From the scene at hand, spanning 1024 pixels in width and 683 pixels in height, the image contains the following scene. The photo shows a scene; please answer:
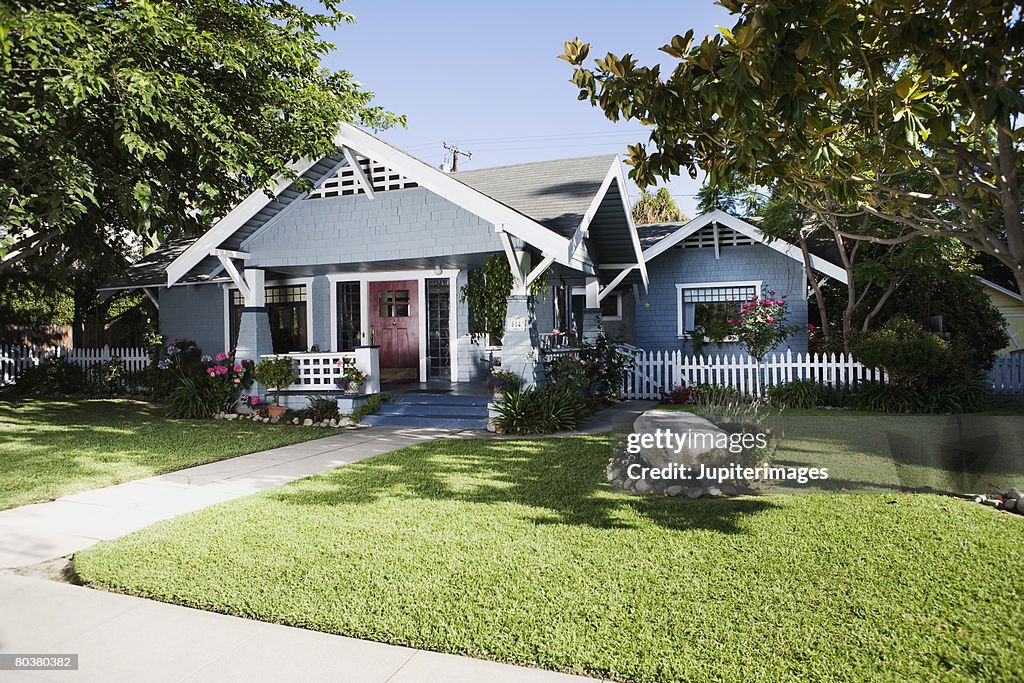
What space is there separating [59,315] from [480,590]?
20.1 metres

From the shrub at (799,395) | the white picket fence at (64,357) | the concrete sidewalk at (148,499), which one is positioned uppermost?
the white picket fence at (64,357)

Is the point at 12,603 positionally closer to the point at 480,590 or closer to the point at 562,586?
the point at 480,590

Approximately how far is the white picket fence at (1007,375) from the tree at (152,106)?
1460cm

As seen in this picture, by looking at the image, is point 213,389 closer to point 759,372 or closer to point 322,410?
point 322,410

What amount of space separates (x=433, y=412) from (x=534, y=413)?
213 cm

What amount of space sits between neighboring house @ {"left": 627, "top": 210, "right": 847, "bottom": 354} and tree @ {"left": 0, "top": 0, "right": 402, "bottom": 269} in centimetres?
827

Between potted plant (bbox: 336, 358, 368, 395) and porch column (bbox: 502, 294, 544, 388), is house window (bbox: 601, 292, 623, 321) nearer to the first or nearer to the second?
porch column (bbox: 502, 294, 544, 388)

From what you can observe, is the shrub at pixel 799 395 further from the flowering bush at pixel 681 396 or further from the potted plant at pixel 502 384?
the potted plant at pixel 502 384

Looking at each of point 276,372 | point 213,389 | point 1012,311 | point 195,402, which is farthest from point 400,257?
point 1012,311

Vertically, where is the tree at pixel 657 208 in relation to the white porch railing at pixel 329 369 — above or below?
above

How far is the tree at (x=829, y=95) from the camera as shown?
438cm

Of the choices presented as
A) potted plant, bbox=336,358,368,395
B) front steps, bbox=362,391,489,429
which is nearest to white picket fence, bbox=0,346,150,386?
potted plant, bbox=336,358,368,395

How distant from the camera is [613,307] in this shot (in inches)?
664

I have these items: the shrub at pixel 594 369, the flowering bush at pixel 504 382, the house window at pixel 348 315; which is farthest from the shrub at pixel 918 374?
the house window at pixel 348 315
